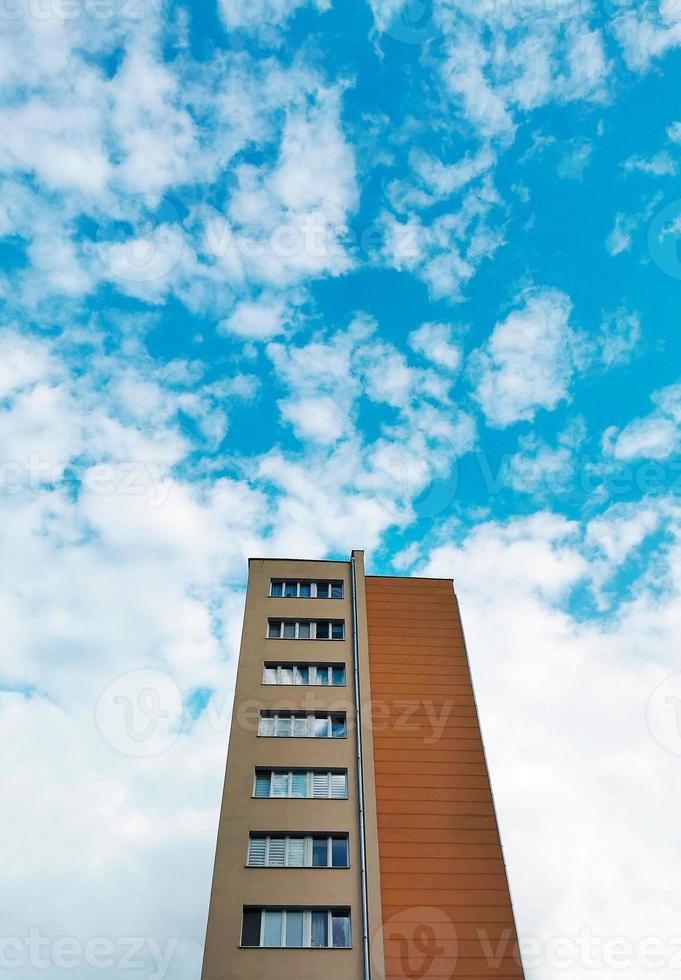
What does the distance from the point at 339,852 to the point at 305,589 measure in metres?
12.5

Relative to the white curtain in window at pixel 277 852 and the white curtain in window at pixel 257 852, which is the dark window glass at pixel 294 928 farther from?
the white curtain in window at pixel 257 852

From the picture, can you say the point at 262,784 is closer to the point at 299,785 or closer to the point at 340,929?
the point at 299,785

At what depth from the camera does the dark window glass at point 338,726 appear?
90.2ft

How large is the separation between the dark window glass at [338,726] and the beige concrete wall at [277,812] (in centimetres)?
36

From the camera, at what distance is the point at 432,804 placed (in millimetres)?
25469

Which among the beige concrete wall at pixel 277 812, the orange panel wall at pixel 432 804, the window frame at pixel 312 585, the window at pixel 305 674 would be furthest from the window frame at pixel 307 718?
the window frame at pixel 312 585

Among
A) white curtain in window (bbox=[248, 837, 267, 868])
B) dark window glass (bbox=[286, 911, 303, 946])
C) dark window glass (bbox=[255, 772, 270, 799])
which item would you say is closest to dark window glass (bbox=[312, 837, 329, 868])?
dark window glass (bbox=[286, 911, 303, 946])

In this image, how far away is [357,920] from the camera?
21.9 meters

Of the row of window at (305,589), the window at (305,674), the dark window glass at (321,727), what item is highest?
the row of window at (305,589)

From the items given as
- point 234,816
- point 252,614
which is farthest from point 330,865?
point 252,614

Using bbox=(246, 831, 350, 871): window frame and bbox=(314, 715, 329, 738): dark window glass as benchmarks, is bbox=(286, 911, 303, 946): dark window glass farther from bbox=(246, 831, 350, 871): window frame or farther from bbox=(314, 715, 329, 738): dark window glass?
bbox=(314, 715, 329, 738): dark window glass

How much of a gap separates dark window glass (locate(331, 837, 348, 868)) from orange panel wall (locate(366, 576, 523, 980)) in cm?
130

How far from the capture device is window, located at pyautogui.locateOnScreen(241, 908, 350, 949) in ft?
70.6

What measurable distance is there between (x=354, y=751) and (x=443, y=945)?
23.5 ft
